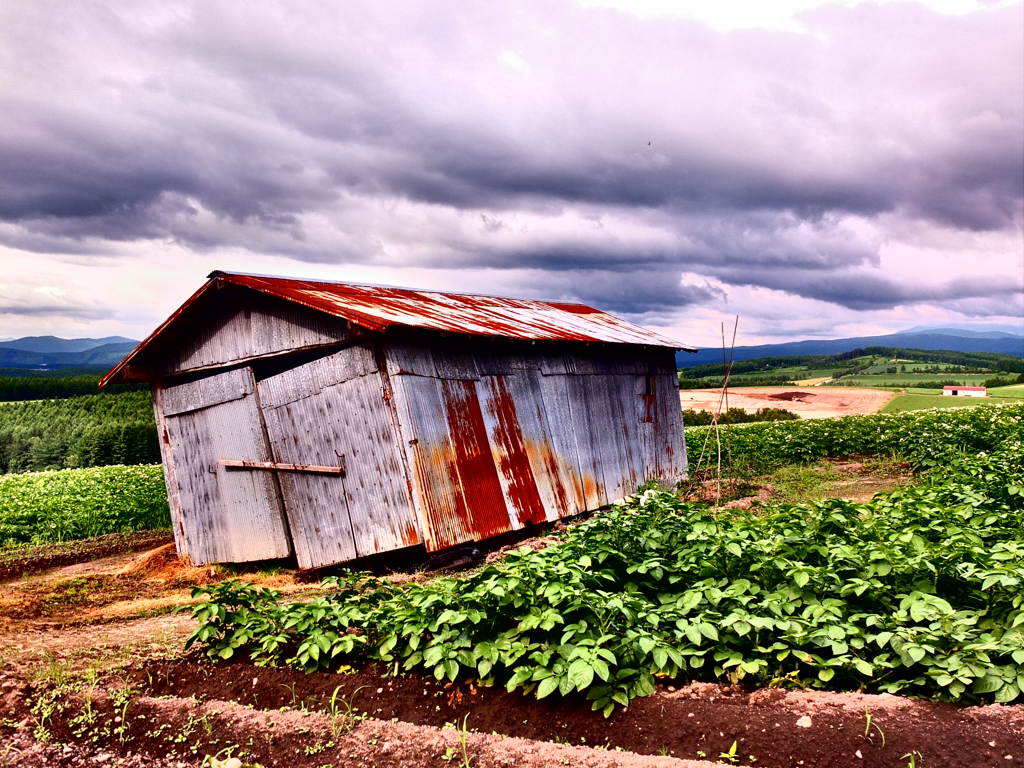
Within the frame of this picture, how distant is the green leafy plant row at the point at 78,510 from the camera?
45.5ft

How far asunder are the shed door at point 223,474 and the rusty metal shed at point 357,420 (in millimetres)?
27

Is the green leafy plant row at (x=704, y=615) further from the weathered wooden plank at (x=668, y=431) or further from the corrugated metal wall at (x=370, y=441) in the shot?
the weathered wooden plank at (x=668, y=431)

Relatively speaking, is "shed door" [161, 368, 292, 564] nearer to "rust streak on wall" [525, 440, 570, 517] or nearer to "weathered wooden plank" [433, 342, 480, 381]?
"weathered wooden plank" [433, 342, 480, 381]

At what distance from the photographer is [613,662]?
4.24 metres

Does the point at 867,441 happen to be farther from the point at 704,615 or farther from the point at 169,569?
the point at 169,569

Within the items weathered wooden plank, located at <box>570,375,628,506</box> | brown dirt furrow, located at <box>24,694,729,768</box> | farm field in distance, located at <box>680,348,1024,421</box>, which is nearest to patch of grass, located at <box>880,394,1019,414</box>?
farm field in distance, located at <box>680,348,1024,421</box>

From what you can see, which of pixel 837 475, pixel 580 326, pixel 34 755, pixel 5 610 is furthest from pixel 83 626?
pixel 837 475

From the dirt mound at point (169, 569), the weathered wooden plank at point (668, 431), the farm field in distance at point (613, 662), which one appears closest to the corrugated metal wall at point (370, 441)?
the dirt mound at point (169, 569)

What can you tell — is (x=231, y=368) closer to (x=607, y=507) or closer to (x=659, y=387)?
(x=607, y=507)

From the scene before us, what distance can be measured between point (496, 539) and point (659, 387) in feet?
23.4

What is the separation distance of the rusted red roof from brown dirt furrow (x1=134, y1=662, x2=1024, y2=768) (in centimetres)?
517

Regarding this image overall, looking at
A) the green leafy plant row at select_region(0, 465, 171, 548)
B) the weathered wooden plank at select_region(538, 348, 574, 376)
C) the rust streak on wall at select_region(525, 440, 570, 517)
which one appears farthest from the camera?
the green leafy plant row at select_region(0, 465, 171, 548)

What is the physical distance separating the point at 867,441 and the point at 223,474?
18581mm

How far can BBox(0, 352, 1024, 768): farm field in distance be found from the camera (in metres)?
3.97
